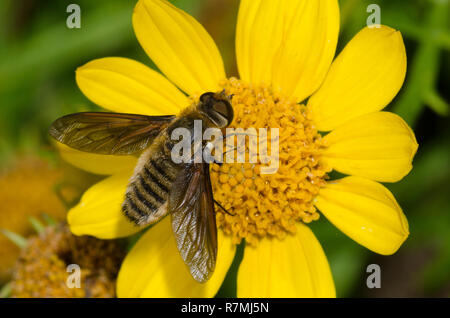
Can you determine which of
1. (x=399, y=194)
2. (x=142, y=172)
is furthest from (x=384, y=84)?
(x=399, y=194)

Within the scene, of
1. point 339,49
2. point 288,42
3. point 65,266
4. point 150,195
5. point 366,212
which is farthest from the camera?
point 339,49

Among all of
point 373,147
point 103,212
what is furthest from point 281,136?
point 103,212

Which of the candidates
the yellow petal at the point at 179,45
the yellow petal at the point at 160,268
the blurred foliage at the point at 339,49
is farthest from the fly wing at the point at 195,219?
the blurred foliage at the point at 339,49

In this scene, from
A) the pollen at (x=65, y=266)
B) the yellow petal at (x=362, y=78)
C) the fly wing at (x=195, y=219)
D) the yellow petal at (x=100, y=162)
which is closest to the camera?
the fly wing at (x=195, y=219)

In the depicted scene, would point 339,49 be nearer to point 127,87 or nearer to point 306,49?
point 306,49

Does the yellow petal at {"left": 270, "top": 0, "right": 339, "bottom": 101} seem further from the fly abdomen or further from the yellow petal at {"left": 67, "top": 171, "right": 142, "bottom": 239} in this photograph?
Answer: the yellow petal at {"left": 67, "top": 171, "right": 142, "bottom": 239}

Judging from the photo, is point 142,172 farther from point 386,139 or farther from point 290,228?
point 386,139

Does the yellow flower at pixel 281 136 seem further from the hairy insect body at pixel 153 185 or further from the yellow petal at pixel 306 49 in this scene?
the hairy insect body at pixel 153 185
